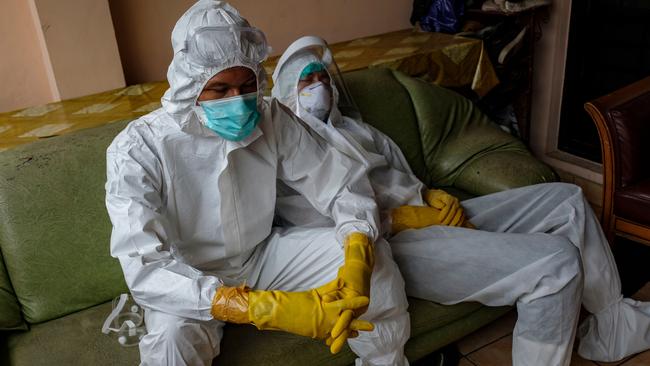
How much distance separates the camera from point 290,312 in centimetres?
127

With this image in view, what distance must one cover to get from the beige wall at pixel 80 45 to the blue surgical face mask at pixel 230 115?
1301 millimetres

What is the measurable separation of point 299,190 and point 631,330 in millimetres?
1090

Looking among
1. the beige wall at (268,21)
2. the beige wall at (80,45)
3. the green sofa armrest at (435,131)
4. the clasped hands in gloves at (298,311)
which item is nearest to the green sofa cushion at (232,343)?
the clasped hands in gloves at (298,311)

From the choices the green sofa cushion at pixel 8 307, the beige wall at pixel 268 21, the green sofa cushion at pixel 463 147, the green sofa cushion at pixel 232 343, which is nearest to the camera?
the green sofa cushion at pixel 232 343

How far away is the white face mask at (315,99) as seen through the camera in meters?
1.93

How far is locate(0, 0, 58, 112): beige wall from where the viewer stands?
2434 millimetres

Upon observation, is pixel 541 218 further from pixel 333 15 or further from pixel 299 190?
pixel 333 15

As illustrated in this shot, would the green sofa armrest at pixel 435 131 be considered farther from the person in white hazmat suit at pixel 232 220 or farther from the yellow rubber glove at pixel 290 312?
the yellow rubber glove at pixel 290 312

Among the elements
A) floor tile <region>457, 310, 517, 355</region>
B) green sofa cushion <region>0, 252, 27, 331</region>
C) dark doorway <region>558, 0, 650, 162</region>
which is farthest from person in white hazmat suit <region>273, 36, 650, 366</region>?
dark doorway <region>558, 0, 650, 162</region>

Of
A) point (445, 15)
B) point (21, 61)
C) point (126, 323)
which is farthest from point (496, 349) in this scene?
point (21, 61)

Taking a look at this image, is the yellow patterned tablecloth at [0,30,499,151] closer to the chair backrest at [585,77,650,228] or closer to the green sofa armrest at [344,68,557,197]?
the green sofa armrest at [344,68,557,197]

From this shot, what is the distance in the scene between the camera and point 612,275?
1.75 m

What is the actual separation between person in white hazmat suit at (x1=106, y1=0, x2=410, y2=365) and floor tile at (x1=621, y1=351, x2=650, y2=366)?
750mm

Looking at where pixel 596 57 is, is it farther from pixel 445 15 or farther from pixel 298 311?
pixel 298 311
